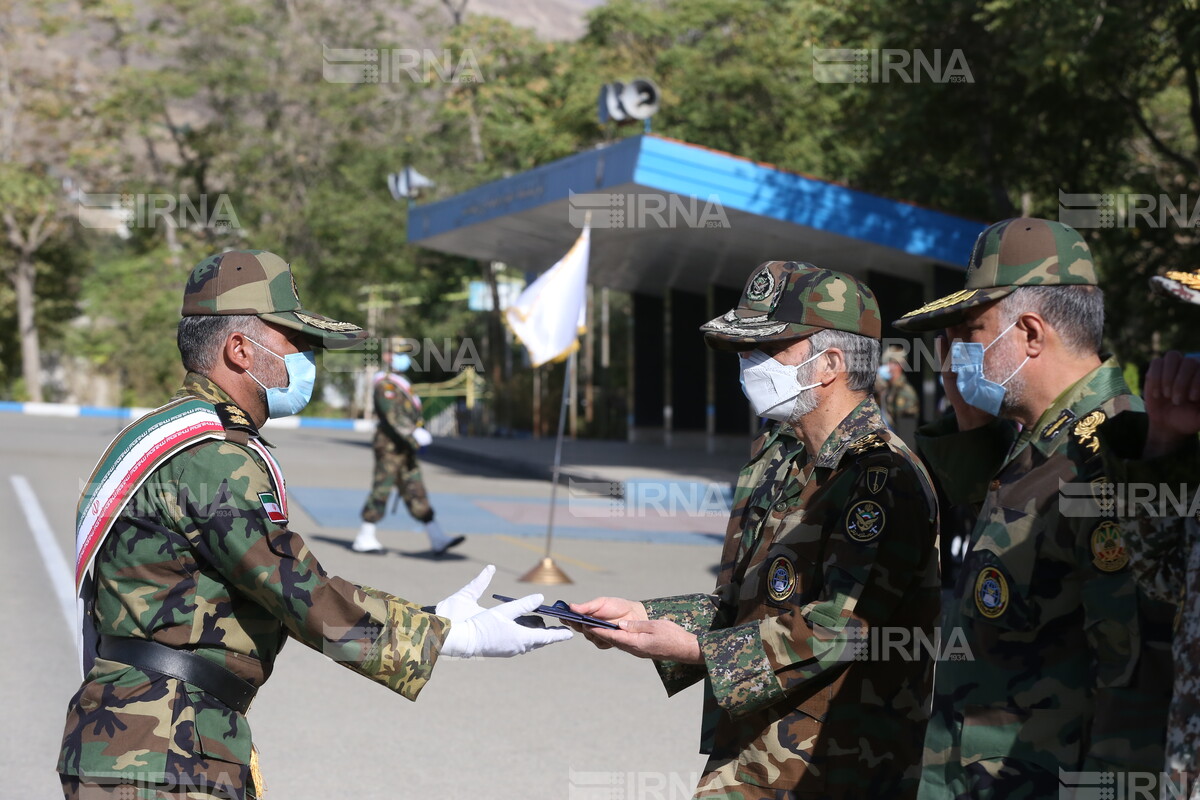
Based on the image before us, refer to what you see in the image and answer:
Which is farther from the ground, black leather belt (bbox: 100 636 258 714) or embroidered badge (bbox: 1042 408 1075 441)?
embroidered badge (bbox: 1042 408 1075 441)

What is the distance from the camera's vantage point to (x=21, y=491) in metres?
18.7

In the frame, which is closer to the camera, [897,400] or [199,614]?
[199,614]

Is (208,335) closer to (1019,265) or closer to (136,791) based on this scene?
(136,791)

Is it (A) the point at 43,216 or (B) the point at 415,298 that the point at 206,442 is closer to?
(B) the point at 415,298

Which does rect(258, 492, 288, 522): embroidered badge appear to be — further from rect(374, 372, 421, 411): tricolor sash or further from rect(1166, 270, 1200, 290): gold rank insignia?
rect(374, 372, 421, 411): tricolor sash

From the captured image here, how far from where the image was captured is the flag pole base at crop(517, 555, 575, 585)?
11.8m

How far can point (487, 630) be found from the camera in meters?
3.23

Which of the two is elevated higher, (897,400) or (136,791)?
(136,791)

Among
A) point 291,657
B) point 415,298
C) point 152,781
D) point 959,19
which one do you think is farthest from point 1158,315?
point 415,298

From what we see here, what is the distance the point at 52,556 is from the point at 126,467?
10.7m

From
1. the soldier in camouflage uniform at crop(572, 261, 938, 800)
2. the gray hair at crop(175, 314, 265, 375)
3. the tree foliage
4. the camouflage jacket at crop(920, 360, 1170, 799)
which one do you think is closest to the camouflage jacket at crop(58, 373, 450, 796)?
the gray hair at crop(175, 314, 265, 375)

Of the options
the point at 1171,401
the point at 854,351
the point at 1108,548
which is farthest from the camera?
the point at 854,351

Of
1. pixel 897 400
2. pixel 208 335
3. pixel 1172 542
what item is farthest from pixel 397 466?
pixel 1172 542

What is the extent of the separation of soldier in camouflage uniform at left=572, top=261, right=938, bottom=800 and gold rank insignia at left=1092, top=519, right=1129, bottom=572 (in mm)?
406
